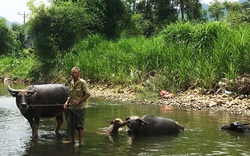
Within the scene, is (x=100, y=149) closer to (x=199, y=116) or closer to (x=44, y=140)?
(x=44, y=140)

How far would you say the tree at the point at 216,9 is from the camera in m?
53.9

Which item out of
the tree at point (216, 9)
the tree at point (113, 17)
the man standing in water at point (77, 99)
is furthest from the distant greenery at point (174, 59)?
the tree at point (216, 9)

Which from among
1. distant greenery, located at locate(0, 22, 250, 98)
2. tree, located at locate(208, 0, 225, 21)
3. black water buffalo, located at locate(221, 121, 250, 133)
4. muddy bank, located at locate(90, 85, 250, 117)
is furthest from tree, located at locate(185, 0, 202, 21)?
black water buffalo, located at locate(221, 121, 250, 133)

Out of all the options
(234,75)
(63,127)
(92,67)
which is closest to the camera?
(63,127)

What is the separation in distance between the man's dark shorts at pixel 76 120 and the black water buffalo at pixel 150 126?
1438mm

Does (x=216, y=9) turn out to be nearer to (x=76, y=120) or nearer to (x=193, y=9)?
(x=193, y=9)

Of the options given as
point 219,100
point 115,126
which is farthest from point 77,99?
point 219,100

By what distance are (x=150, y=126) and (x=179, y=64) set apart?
804 centimetres

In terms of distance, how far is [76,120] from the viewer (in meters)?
8.38

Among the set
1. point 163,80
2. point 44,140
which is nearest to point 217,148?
point 44,140

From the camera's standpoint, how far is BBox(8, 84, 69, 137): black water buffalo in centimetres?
880

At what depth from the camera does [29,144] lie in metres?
8.28

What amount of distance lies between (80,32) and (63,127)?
1738 centimetres

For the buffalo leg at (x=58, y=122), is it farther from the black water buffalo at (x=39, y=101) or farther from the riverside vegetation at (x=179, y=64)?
the riverside vegetation at (x=179, y=64)
